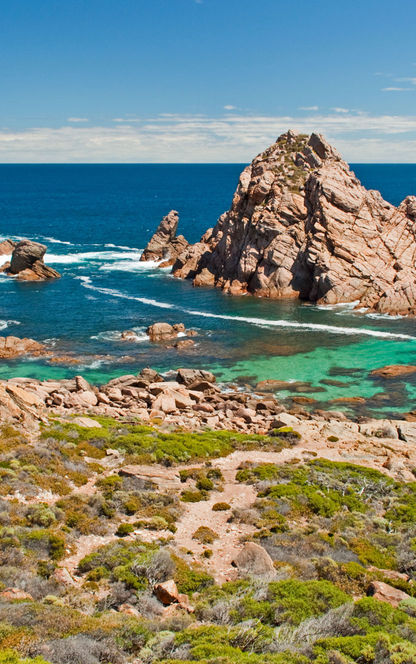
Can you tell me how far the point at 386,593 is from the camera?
67.1 feet

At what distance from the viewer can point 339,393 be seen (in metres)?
55.6

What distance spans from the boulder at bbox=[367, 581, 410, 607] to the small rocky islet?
8 centimetres

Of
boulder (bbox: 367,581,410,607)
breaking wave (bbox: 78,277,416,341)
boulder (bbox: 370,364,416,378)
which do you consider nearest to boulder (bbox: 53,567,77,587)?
boulder (bbox: 367,581,410,607)

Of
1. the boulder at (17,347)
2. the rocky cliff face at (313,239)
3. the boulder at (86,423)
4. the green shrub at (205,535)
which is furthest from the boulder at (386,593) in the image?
the rocky cliff face at (313,239)

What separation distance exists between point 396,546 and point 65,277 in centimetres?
9385

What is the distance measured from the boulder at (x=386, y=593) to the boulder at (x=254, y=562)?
364 centimetres

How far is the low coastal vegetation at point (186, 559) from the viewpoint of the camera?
16250 millimetres

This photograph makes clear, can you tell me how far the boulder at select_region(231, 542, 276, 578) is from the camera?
2150cm

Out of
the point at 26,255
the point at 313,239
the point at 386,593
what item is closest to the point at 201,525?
the point at 386,593

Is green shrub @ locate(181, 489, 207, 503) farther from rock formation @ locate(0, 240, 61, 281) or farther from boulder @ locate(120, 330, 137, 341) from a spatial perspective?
rock formation @ locate(0, 240, 61, 281)

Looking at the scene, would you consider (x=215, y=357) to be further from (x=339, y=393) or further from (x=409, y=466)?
(x=409, y=466)

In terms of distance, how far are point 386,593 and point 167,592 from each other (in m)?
7.93

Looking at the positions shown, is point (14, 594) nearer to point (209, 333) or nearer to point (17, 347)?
point (17, 347)

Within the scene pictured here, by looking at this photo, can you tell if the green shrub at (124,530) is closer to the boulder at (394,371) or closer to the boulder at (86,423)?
the boulder at (86,423)
